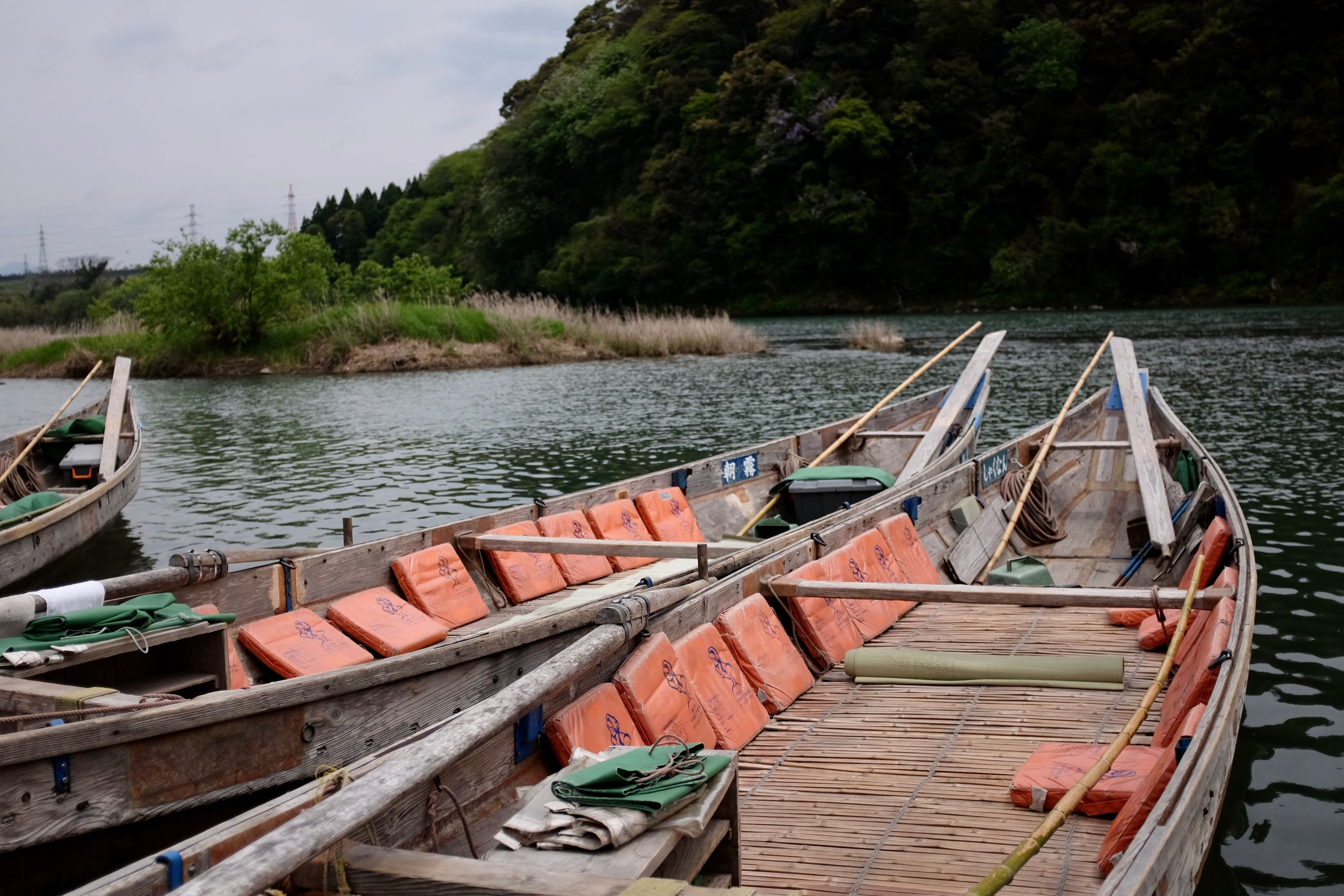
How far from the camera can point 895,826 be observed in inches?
147

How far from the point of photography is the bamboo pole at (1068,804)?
2.55 metres

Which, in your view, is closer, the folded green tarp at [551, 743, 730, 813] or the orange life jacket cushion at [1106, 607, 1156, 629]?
the folded green tarp at [551, 743, 730, 813]

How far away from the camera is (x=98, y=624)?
163 inches

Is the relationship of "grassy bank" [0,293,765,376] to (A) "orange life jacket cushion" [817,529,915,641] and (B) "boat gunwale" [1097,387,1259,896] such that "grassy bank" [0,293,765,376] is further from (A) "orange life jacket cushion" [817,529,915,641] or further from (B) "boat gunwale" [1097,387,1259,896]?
(B) "boat gunwale" [1097,387,1259,896]

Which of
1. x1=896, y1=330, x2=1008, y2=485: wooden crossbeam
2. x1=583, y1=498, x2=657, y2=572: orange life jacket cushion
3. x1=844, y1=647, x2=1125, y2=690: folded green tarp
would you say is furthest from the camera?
x1=896, y1=330, x2=1008, y2=485: wooden crossbeam

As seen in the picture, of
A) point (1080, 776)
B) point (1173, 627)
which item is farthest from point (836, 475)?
point (1080, 776)

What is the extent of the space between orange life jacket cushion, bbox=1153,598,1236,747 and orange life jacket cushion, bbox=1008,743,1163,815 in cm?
13

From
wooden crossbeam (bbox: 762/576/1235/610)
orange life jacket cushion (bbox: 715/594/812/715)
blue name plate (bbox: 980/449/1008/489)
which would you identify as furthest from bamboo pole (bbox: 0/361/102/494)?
blue name plate (bbox: 980/449/1008/489)

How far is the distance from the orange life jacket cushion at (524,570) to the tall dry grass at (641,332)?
23.9 meters

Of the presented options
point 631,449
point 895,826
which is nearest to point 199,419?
point 631,449

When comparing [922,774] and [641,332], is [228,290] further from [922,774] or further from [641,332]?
[922,774]

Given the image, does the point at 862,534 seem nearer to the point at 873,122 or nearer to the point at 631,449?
the point at 631,449

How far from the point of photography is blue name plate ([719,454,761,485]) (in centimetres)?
888

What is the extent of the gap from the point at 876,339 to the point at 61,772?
30567 mm
